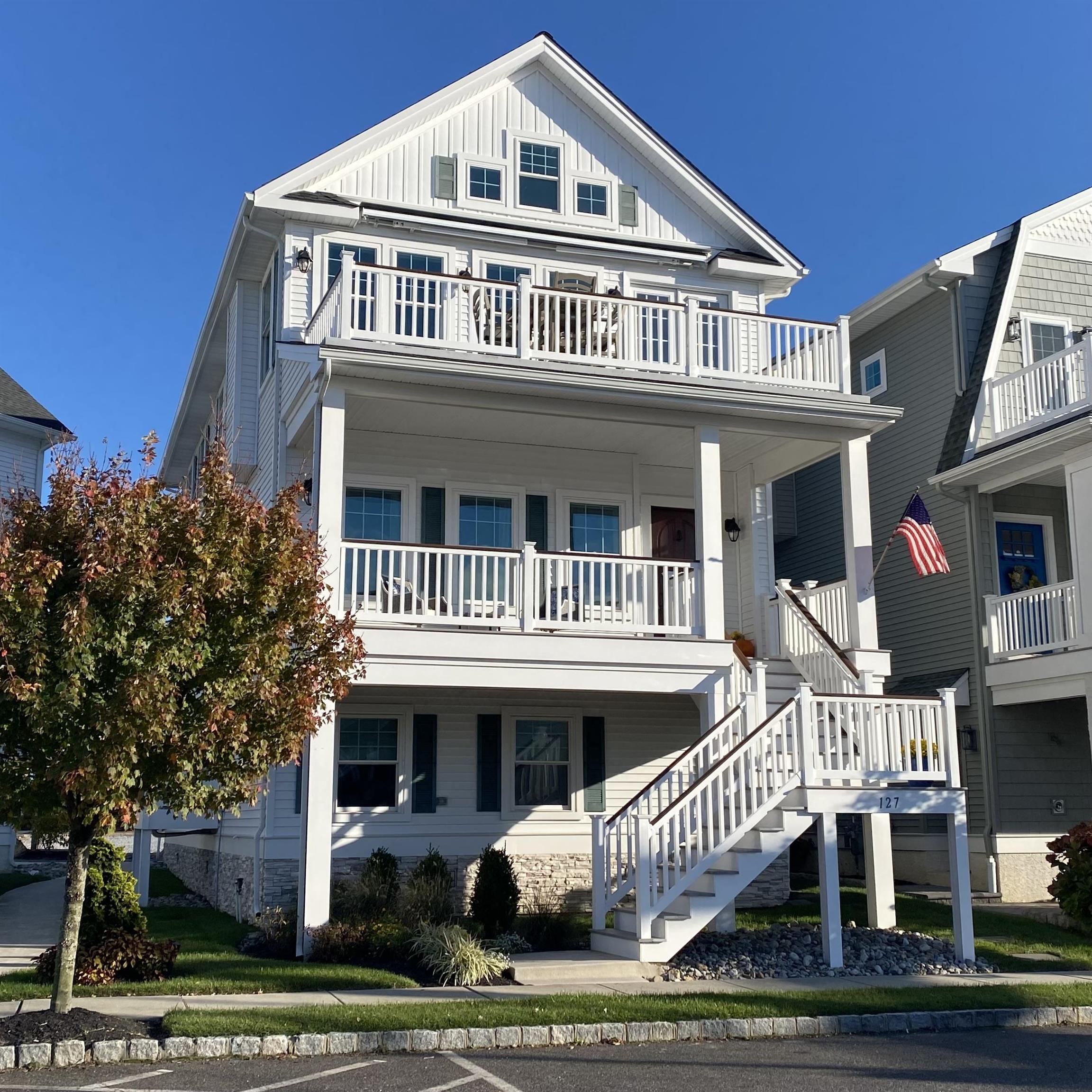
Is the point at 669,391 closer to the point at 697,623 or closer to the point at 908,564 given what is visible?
the point at 697,623

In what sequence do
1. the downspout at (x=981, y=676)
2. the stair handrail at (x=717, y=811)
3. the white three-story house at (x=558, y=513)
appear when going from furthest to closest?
the downspout at (x=981, y=676)
the white three-story house at (x=558, y=513)
the stair handrail at (x=717, y=811)

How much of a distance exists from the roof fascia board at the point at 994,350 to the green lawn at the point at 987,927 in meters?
7.06

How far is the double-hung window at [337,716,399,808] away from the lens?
53.4ft

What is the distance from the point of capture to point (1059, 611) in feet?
58.5

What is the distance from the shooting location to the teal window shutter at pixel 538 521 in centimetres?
1747

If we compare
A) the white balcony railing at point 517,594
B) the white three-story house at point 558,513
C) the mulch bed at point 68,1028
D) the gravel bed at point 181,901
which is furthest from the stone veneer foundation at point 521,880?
the mulch bed at point 68,1028

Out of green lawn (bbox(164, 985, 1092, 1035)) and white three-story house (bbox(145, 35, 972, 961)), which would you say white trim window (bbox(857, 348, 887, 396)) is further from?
green lawn (bbox(164, 985, 1092, 1035))

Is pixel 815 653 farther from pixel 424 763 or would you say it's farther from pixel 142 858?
pixel 142 858

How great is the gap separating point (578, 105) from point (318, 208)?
4.62 m

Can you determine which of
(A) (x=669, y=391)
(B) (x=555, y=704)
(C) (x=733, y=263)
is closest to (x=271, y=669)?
(A) (x=669, y=391)

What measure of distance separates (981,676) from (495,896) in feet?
29.6

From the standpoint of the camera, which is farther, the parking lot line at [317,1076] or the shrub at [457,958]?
the shrub at [457,958]

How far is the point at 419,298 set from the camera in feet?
55.8

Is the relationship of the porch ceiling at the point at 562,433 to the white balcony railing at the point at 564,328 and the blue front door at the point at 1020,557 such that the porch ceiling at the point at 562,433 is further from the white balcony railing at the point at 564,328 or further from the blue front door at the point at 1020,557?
the blue front door at the point at 1020,557
